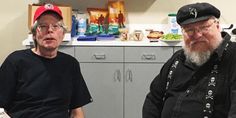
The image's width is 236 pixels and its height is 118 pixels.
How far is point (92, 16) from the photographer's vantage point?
3.87 meters

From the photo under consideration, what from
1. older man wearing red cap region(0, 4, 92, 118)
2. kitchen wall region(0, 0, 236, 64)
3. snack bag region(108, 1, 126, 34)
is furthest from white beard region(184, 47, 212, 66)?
kitchen wall region(0, 0, 236, 64)

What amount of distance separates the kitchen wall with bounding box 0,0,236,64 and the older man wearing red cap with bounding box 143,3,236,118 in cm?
182

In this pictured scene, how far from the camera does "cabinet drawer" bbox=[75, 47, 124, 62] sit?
11.7 feet

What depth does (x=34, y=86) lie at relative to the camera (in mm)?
2301

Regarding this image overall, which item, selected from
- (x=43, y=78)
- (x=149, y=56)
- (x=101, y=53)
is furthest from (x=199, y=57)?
(x=101, y=53)

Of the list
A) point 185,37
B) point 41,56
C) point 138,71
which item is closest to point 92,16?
point 138,71

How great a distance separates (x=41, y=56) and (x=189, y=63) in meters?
0.84

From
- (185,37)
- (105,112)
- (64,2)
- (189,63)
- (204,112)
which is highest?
(64,2)

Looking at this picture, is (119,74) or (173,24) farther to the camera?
(173,24)

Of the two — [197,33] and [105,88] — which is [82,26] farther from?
[197,33]

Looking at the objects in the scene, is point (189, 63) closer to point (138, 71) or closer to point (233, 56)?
point (233, 56)

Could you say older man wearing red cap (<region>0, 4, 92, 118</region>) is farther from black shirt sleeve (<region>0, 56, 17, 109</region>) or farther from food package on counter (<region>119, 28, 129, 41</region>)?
food package on counter (<region>119, 28, 129, 41</region>)

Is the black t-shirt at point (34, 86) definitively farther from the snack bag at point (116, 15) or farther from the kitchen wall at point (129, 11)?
the kitchen wall at point (129, 11)

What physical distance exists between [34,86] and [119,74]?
141cm
